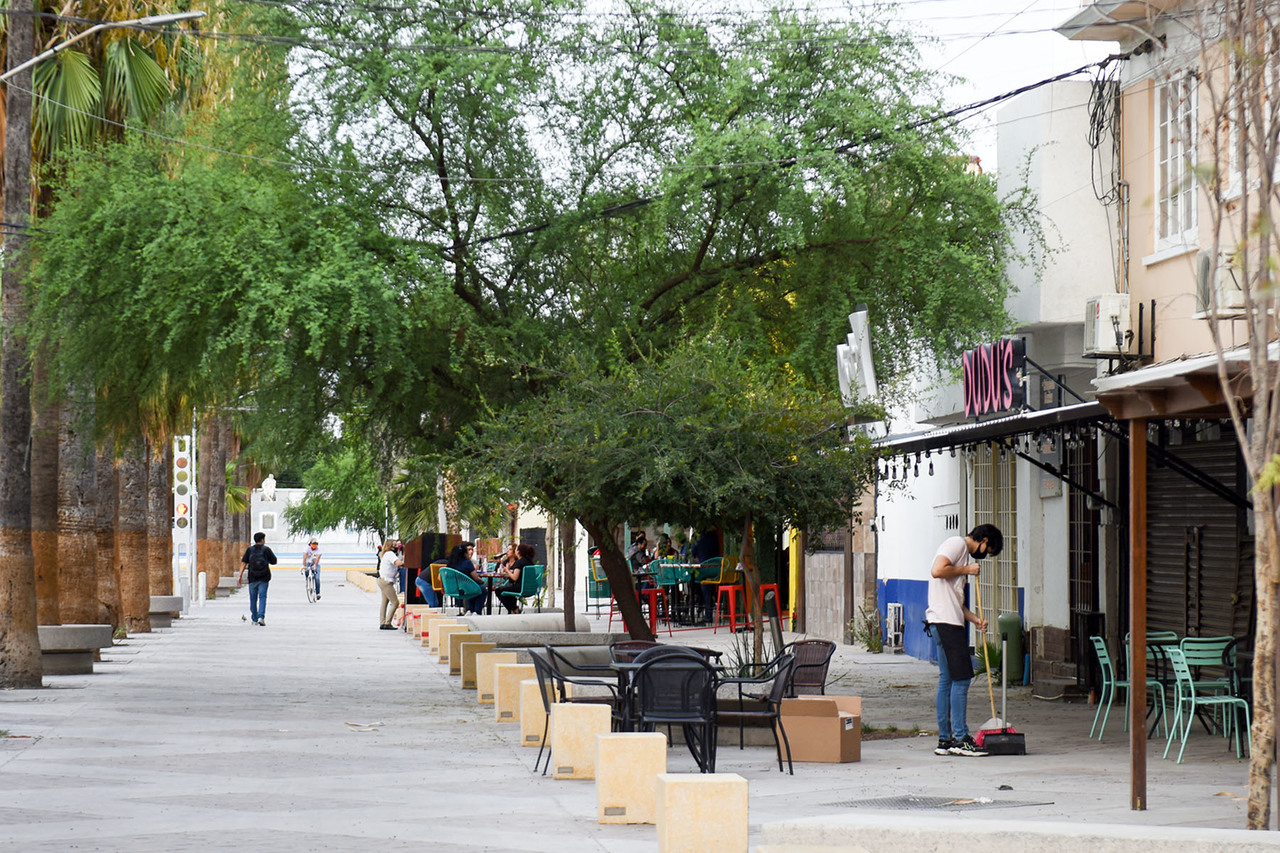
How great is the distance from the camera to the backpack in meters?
33.8

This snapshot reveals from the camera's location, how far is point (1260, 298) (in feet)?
24.8

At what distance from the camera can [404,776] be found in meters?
11.8

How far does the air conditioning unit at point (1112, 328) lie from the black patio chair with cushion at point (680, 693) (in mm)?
6733

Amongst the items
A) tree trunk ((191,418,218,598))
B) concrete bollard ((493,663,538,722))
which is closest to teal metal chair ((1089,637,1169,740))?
concrete bollard ((493,663,538,722))

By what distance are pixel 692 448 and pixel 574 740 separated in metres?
3.39

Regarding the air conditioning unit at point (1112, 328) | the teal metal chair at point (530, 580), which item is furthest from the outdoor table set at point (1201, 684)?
the teal metal chair at point (530, 580)

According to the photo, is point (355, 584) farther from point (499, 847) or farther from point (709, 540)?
point (499, 847)

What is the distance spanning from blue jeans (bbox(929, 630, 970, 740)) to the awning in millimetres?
2115

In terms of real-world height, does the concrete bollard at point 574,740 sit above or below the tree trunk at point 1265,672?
below

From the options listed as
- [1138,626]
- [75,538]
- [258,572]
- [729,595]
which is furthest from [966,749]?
[258,572]

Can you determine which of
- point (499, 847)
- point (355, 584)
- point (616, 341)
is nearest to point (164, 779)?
point (499, 847)

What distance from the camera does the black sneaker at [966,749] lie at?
12945 mm

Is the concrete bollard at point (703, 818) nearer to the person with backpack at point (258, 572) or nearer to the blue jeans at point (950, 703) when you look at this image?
the blue jeans at point (950, 703)

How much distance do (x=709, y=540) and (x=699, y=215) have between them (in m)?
16.9
